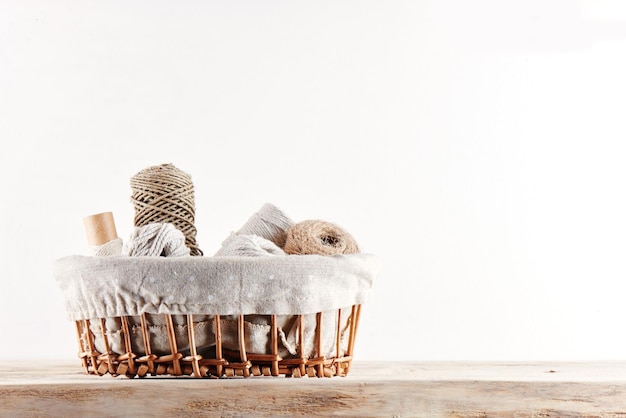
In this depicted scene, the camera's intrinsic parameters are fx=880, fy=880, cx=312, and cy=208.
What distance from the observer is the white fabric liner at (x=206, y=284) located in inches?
32.3

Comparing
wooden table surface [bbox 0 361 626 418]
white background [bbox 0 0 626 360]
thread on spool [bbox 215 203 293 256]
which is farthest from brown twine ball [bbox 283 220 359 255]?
white background [bbox 0 0 626 360]

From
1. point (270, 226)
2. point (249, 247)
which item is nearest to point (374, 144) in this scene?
point (270, 226)

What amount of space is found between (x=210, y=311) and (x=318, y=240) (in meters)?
0.16

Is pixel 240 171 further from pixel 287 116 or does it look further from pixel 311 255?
pixel 311 255

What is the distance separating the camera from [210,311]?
2.70ft

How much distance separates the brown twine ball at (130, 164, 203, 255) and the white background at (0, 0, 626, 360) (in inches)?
29.6

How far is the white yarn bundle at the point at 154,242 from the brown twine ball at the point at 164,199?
0.23ft

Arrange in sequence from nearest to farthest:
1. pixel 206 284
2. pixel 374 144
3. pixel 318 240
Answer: pixel 206 284, pixel 318 240, pixel 374 144

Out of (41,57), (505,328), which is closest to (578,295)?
(505,328)

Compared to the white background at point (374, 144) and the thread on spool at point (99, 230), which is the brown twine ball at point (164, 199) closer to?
the thread on spool at point (99, 230)

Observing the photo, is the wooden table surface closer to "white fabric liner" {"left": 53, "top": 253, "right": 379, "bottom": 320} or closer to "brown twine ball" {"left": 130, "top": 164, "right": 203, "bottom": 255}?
"white fabric liner" {"left": 53, "top": 253, "right": 379, "bottom": 320}

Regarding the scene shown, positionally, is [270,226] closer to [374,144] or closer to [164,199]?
[164,199]

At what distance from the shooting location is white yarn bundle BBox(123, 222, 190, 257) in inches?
33.8

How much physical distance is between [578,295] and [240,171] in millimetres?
716
